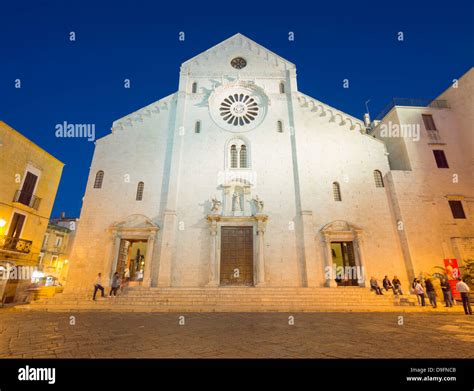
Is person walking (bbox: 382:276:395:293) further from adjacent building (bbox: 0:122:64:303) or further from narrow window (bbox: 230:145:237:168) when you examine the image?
adjacent building (bbox: 0:122:64:303)

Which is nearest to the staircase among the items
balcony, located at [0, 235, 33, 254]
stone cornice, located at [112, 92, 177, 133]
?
balcony, located at [0, 235, 33, 254]

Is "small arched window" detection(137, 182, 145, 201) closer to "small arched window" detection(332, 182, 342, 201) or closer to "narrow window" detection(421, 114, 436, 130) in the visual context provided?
"small arched window" detection(332, 182, 342, 201)

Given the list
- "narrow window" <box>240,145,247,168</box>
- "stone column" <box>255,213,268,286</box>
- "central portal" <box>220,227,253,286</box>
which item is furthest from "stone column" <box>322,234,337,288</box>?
"narrow window" <box>240,145,247,168</box>

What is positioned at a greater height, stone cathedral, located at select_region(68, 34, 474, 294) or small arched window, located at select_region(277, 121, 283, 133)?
small arched window, located at select_region(277, 121, 283, 133)

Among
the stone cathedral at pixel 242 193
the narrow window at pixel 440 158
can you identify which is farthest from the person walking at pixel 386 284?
the narrow window at pixel 440 158

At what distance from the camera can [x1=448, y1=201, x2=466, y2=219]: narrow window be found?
16.3 m

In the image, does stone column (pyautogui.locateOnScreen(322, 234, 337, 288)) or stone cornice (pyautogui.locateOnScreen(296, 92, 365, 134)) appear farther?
stone cornice (pyautogui.locateOnScreen(296, 92, 365, 134))

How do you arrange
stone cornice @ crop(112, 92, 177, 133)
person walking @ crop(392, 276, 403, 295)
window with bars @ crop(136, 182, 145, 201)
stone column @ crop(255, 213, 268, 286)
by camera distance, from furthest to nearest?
stone cornice @ crop(112, 92, 177, 133) < window with bars @ crop(136, 182, 145, 201) < stone column @ crop(255, 213, 268, 286) < person walking @ crop(392, 276, 403, 295)

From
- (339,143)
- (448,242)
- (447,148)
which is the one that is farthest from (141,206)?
(447,148)

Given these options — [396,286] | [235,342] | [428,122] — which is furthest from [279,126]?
Answer: [235,342]

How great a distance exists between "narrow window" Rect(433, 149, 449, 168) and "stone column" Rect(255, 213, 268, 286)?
515 inches

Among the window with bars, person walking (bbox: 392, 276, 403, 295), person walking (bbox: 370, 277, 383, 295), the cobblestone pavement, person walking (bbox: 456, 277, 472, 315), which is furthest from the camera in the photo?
the window with bars

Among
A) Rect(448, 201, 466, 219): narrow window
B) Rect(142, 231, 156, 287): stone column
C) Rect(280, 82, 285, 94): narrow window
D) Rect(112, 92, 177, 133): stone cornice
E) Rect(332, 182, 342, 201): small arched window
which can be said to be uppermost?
Rect(280, 82, 285, 94): narrow window
